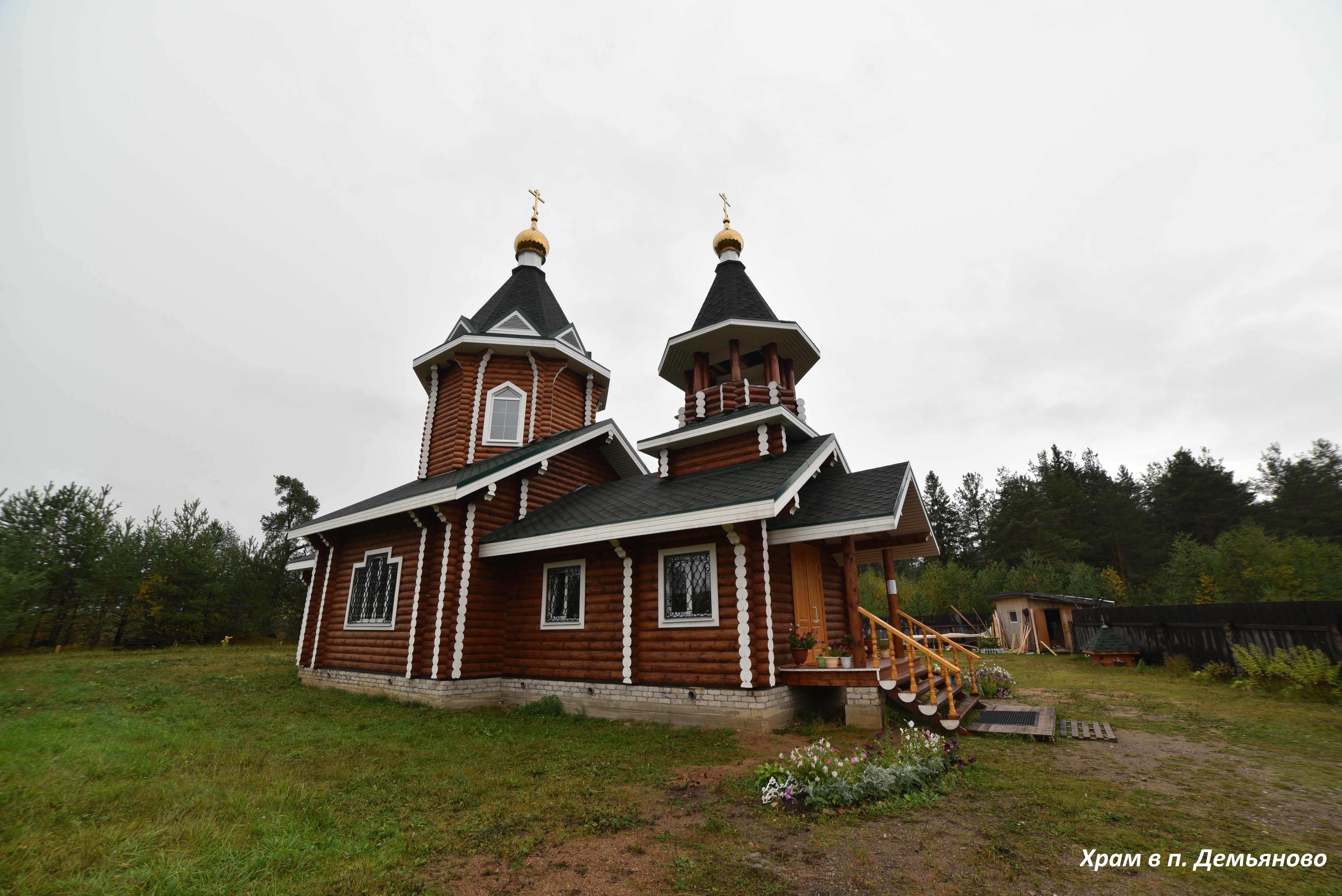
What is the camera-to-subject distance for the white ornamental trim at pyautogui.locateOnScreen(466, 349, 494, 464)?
50.3 feet

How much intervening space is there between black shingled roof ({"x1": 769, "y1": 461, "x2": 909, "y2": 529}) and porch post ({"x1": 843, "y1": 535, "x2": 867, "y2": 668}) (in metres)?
0.51

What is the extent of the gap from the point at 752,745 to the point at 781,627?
7.03 ft

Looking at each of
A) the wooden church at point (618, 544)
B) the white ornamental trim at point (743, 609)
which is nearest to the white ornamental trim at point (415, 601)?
the wooden church at point (618, 544)

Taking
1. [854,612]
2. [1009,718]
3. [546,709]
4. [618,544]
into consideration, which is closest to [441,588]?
[546,709]

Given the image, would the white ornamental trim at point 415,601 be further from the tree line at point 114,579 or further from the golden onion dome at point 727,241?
the tree line at point 114,579

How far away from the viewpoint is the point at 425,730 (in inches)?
355

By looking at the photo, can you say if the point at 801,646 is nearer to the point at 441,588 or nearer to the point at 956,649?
the point at 956,649

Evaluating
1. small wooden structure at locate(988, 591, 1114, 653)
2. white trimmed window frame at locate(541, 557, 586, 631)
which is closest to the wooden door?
white trimmed window frame at locate(541, 557, 586, 631)

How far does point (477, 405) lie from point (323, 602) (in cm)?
667

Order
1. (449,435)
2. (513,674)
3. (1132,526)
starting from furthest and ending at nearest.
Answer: (1132,526), (449,435), (513,674)

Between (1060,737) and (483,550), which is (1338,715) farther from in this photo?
(483,550)

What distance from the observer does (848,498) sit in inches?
384

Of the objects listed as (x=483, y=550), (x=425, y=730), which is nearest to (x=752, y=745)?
(x=425, y=730)

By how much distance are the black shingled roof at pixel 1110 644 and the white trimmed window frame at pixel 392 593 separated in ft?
72.3
